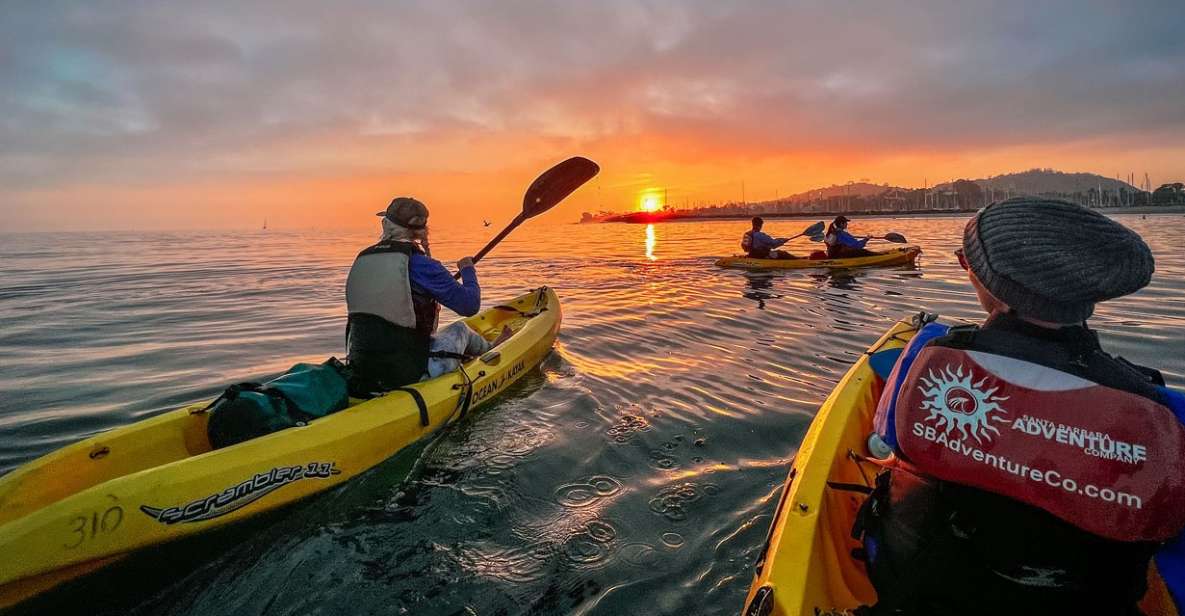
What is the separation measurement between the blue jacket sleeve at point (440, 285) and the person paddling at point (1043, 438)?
4030 millimetres

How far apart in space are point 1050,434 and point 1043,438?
2cm

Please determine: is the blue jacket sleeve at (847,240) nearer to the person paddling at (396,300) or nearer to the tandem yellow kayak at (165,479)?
the person paddling at (396,300)

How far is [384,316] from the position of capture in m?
4.94

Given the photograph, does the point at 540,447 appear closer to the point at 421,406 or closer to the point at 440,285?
the point at 421,406

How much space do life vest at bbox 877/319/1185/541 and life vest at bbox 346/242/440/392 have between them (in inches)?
163

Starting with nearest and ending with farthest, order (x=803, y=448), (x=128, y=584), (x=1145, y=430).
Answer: (x=1145, y=430), (x=128, y=584), (x=803, y=448)

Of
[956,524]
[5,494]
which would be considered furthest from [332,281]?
[956,524]

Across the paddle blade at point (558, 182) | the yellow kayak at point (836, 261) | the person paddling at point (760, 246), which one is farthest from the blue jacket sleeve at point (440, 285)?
the person paddling at point (760, 246)

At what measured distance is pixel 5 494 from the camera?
330cm

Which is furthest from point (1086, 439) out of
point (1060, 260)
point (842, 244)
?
point (842, 244)

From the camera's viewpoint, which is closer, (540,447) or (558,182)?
(540,447)

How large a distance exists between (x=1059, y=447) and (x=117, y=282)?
77.6 feet

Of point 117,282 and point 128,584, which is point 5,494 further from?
point 117,282

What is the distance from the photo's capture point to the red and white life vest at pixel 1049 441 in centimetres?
156
